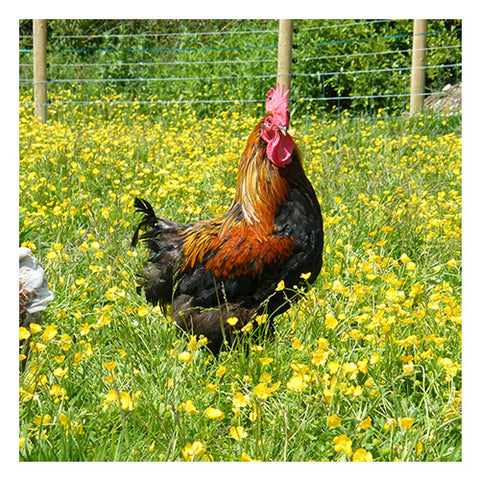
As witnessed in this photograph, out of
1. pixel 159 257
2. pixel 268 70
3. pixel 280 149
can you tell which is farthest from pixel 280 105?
pixel 268 70

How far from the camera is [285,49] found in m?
6.91

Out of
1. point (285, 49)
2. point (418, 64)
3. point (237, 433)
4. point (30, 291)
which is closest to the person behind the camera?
point (237, 433)

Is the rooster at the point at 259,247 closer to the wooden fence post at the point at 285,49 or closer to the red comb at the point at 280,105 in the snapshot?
the red comb at the point at 280,105

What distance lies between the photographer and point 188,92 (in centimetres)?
834

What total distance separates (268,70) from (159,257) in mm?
5665

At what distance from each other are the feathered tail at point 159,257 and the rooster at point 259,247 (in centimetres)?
12

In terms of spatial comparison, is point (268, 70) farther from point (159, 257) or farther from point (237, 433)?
point (237, 433)

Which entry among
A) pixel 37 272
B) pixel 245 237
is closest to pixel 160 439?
pixel 37 272

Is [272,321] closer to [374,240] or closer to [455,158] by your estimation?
[374,240]

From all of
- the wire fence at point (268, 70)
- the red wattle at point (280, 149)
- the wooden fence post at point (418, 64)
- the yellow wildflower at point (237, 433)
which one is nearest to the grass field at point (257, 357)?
the yellow wildflower at point (237, 433)

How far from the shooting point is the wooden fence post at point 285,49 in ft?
22.5

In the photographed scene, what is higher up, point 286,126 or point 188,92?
point 188,92

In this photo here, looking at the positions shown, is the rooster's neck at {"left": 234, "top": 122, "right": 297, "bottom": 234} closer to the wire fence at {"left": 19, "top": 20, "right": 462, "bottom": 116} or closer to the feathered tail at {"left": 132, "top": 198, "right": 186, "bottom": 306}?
the feathered tail at {"left": 132, "top": 198, "right": 186, "bottom": 306}
